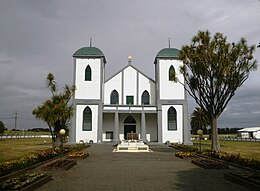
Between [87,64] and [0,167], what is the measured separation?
29.5 meters

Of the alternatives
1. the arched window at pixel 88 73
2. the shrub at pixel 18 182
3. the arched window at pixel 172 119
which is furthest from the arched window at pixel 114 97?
the shrub at pixel 18 182

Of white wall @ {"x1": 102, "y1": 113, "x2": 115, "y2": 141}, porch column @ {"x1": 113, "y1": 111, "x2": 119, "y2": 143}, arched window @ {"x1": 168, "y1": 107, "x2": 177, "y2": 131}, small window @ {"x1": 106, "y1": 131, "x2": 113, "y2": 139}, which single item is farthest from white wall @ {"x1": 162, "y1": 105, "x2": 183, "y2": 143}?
small window @ {"x1": 106, "y1": 131, "x2": 113, "y2": 139}

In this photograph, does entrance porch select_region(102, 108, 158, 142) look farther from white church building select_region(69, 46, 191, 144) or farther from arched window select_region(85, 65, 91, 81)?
arched window select_region(85, 65, 91, 81)

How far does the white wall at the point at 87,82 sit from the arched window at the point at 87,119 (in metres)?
2.02

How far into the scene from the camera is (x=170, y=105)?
3831cm

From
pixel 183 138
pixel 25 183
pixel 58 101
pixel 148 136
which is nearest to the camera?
pixel 25 183

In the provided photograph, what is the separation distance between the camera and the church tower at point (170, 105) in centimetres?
3756

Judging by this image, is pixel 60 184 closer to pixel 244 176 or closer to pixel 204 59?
pixel 244 176

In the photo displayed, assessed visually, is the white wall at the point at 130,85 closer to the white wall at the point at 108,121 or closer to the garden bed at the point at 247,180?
the white wall at the point at 108,121

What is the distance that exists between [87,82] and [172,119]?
13492 millimetres

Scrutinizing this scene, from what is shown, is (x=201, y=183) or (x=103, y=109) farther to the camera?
(x=103, y=109)

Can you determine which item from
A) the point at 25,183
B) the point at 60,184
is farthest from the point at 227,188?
the point at 25,183

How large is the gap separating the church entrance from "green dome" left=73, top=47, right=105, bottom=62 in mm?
10373

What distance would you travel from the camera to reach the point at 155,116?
40688mm
